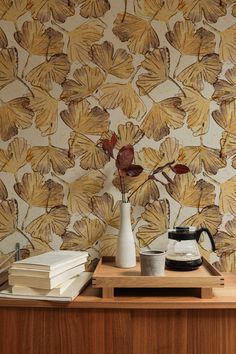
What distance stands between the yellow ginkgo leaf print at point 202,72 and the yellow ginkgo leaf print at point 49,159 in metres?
0.61

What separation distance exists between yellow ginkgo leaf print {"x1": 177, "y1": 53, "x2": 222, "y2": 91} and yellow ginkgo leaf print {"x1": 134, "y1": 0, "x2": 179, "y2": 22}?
0.78 feet

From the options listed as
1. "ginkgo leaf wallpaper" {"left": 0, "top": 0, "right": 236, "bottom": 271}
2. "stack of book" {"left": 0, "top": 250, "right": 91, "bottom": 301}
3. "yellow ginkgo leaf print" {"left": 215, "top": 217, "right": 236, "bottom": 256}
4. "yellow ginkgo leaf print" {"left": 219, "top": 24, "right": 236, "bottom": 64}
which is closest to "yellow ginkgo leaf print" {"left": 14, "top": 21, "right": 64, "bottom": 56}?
"ginkgo leaf wallpaper" {"left": 0, "top": 0, "right": 236, "bottom": 271}

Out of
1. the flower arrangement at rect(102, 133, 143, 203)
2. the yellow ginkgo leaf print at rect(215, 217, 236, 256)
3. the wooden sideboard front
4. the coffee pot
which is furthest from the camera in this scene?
the yellow ginkgo leaf print at rect(215, 217, 236, 256)

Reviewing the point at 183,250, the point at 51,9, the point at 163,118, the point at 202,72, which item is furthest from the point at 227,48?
the point at 183,250

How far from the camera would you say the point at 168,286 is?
1528 mm

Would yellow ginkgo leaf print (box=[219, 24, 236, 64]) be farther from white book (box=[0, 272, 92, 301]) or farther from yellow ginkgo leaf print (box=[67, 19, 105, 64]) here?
white book (box=[0, 272, 92, 301])

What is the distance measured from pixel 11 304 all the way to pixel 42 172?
62 centimetres

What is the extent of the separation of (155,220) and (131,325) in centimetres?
53

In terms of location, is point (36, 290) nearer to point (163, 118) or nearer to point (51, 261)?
point (51, 261)

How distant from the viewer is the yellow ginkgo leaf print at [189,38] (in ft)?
6.29

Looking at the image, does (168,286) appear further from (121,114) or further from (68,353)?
(121,114)

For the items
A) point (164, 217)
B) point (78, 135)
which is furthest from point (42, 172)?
point (164, 217)

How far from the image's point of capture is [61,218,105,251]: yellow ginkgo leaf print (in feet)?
6.31

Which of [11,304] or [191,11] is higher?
[191,11]
